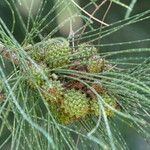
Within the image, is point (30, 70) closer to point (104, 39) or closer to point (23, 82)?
point (23, 82)

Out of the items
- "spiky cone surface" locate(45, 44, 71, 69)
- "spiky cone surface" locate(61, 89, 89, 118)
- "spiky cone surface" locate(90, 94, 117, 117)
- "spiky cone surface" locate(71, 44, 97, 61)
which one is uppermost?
"spiky cone surface" locate(45, 44, 71, 69)

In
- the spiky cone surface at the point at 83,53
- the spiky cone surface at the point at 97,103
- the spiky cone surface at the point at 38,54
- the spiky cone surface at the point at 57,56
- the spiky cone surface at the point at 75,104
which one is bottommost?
the spiky cone surface at the point at 97,103

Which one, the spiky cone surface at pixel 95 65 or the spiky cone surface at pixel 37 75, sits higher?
the spiky cone surface at pixel 37 75

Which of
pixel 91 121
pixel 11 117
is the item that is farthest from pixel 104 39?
pixel 91 121
